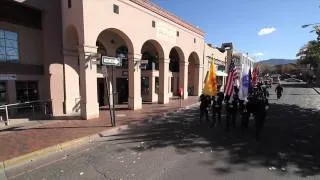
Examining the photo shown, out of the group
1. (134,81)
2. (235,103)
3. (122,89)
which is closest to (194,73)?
(122,89)

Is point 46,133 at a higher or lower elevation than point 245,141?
higher

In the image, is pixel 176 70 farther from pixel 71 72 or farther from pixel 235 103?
pixel 235 103

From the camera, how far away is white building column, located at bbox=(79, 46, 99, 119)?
45.2 feet

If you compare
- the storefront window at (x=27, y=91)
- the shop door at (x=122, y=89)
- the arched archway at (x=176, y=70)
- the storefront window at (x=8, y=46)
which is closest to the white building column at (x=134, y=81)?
the shop door at (x=122, y=89)

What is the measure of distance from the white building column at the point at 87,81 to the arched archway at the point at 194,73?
15190 millimetres

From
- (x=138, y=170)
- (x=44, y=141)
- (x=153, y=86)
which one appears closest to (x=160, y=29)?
(x=153, y=86)

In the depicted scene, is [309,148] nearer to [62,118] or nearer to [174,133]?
[174,133]

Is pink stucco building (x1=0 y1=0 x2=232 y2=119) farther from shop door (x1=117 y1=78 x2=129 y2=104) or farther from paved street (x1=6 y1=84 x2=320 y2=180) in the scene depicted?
paved street (x1=6 y1=84 x2=320 y2=180)

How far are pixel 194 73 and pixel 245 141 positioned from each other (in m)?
19.7

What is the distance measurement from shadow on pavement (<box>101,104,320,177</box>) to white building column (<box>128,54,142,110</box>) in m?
3.96

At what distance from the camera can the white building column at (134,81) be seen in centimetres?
1742

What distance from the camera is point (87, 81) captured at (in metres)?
13.9

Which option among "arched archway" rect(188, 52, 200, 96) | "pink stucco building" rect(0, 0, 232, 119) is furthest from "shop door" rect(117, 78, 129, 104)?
"arched archway" rect(188, 52, 200, 96)

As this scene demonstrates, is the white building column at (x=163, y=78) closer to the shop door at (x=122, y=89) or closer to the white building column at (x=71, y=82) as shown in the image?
the shop door at (x=122, y=89)
